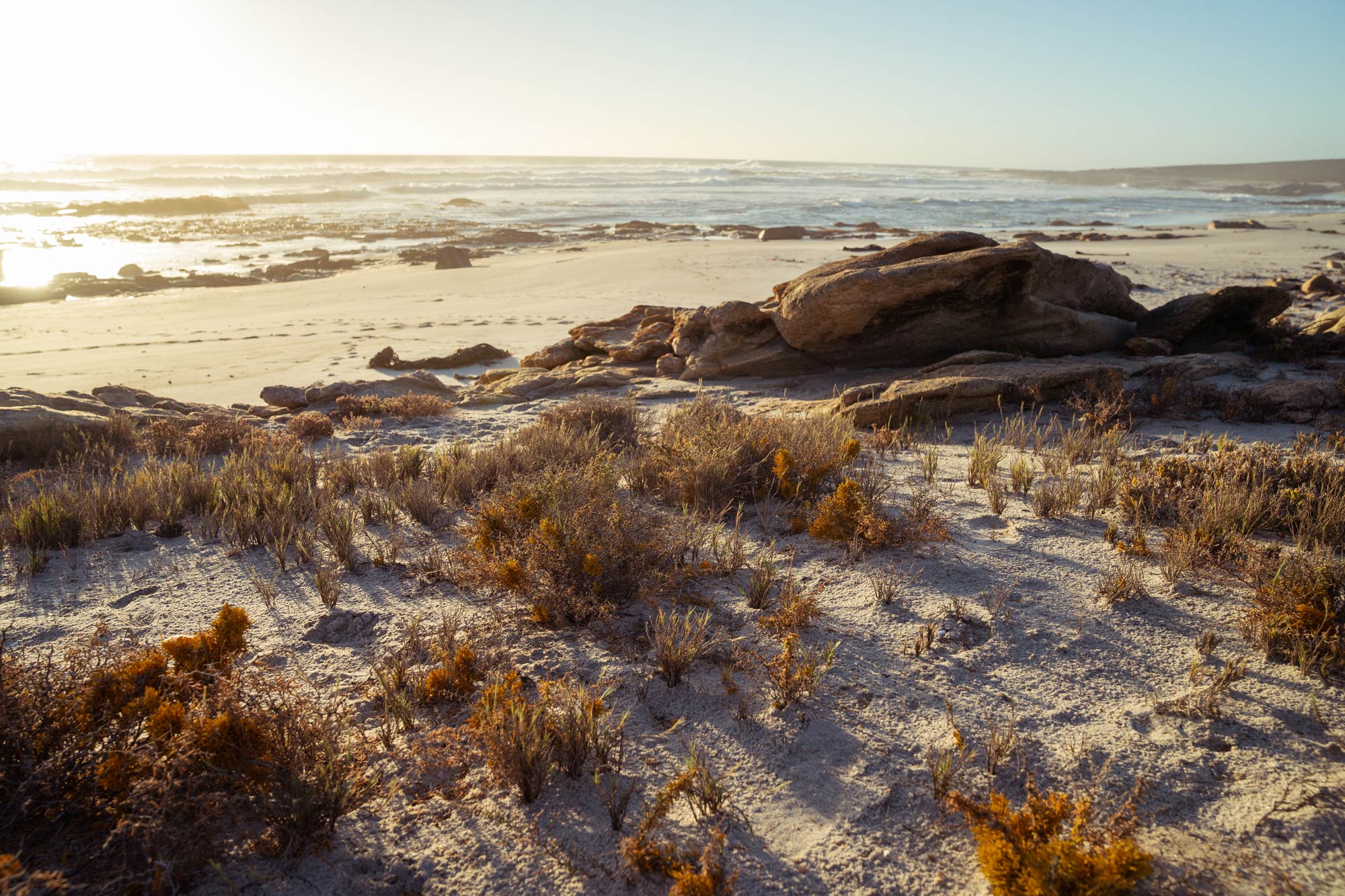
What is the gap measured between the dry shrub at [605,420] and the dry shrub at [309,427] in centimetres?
256

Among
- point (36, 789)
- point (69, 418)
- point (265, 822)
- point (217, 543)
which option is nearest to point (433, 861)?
point (265, 822)

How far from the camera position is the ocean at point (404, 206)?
26188 millimetres

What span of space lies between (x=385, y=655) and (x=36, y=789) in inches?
51.0

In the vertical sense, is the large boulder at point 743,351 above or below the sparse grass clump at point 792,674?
above

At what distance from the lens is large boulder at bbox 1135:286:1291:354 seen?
8305 mm

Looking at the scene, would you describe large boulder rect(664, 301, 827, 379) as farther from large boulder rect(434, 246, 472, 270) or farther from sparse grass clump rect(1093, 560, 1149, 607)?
large boulder rect(434, 246, 472, 270)

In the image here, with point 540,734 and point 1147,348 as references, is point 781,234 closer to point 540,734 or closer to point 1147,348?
point 1147,348

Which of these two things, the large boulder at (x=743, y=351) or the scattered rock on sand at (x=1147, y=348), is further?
the large boulder at (x=743, y=351)

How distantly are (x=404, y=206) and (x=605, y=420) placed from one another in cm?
→ 4128

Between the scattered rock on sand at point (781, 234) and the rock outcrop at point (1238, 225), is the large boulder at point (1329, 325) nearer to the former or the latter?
the scattered rock on sand at point (781, 234)

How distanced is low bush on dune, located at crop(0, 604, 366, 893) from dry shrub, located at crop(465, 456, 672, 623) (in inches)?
46.2

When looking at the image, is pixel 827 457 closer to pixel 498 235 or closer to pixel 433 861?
pixel 433 861

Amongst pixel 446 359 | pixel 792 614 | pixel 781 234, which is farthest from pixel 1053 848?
pixel 781 234

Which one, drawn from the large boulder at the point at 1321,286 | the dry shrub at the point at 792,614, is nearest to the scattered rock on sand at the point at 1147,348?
→ the dry shrub at the point at 792,614
